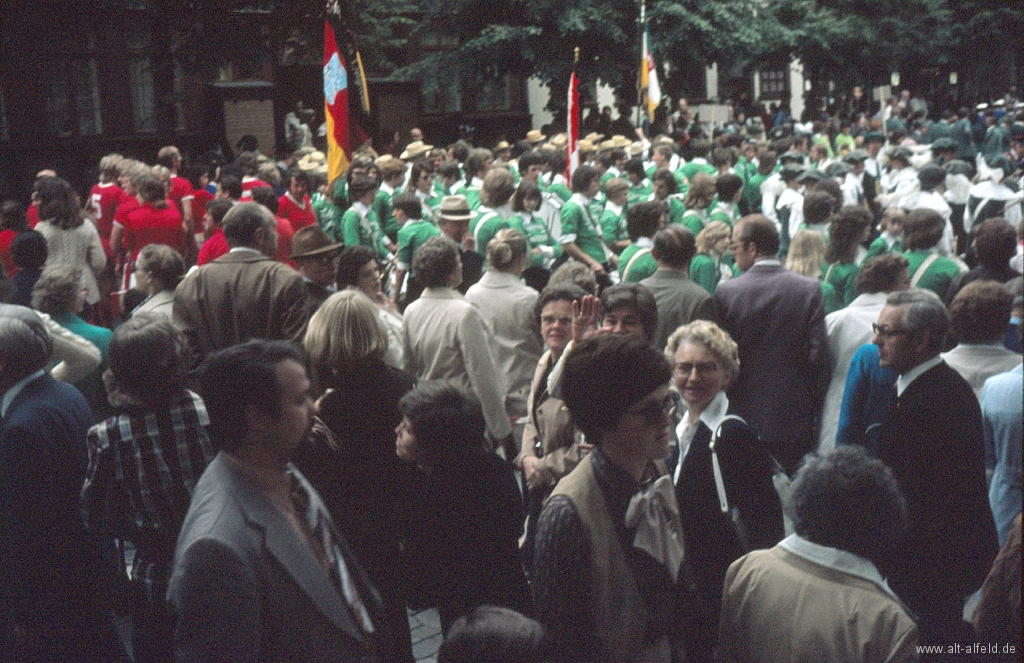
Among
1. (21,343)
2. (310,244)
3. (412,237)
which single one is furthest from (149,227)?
(21,343)

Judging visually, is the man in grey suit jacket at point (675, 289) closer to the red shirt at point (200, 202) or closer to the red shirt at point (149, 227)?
the red shirt at point (149, 227)

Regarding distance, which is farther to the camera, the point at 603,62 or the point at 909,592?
the point at 603,62

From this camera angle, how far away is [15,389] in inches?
166

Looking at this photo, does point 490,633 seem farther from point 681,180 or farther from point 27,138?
point 27,138

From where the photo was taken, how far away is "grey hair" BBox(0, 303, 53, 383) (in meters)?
4.18

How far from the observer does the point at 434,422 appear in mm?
3723

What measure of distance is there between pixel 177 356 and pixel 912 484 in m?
2.88

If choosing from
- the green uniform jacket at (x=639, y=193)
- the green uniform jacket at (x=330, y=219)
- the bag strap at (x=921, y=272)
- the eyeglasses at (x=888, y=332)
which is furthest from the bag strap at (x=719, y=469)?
the green uniform jacket at (x=639, y=193)

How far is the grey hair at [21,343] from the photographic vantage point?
164 inches

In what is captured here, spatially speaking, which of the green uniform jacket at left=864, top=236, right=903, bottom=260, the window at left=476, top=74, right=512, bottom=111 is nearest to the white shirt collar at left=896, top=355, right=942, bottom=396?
the green uniform jacket at left=864, top=236, right=903, bottom=260

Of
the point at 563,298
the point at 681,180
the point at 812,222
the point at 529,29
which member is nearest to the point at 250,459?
the point at 563,298

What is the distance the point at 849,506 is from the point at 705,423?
1015mm

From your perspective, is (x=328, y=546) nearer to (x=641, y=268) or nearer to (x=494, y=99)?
(x=641, y=268)

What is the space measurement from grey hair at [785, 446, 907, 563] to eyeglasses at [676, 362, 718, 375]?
1.00 m
